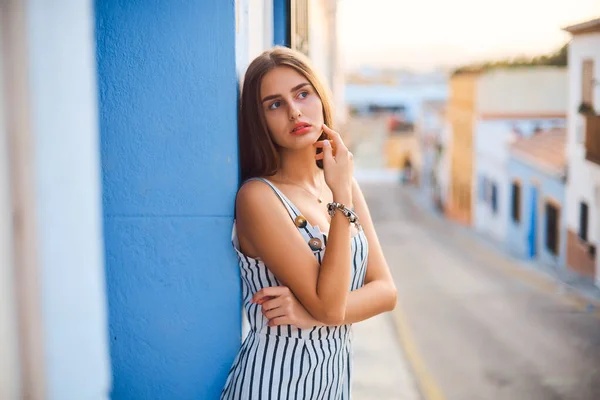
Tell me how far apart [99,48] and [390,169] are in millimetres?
49258

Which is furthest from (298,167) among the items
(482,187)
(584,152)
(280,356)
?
(482,187)

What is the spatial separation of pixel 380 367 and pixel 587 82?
405 inches

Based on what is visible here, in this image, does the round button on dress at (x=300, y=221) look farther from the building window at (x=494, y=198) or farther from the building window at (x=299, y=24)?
the building window at (x=494, y=198)

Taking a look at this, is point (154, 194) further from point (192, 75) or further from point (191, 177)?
point (192, 75)

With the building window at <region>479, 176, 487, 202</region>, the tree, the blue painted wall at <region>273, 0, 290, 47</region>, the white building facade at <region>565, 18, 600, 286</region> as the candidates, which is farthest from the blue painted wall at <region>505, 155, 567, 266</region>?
the blue painted wall at <region>273, 0, 290, 47</region>

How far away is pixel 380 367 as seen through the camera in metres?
8.76

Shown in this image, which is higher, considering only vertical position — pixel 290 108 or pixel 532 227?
pixel 290 108

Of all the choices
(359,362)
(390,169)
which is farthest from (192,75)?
(390,169)

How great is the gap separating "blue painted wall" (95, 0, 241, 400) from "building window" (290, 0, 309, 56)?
78 centimetres

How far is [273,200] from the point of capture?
1637 millimetres

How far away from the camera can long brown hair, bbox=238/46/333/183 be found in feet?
5.68

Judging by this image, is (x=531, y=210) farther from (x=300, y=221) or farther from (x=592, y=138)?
(x=300, y=221)

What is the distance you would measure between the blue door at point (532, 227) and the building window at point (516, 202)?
108cm

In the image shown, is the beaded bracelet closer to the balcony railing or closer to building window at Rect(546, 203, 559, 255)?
the balcony railing
